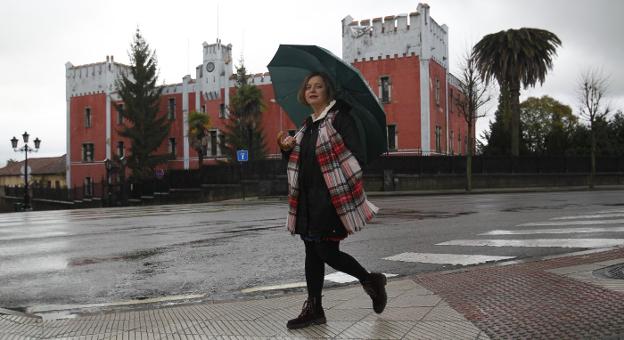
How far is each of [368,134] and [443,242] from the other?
494cm

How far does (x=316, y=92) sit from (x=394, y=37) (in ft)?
116

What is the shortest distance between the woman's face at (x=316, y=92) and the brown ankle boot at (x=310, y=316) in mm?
1396

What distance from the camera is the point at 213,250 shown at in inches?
329

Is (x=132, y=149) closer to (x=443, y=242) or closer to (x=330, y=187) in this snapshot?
(x=443, y=242)

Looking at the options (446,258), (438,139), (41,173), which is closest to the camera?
(446,258)

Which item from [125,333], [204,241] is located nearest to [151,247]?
[204,241]

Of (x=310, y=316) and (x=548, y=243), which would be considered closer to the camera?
(x=310, y=316)

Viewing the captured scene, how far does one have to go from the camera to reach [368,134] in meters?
4.13

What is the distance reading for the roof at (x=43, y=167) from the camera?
2970 inches

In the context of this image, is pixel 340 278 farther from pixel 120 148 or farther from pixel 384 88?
pixel 120 148

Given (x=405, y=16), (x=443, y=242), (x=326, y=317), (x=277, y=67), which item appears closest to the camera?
(x=326, y=317)

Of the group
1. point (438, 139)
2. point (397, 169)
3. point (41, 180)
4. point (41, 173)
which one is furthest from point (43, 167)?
point (397, 169)

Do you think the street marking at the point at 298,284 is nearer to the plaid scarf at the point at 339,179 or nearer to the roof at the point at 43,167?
the plaid scarf at the point at 339,179

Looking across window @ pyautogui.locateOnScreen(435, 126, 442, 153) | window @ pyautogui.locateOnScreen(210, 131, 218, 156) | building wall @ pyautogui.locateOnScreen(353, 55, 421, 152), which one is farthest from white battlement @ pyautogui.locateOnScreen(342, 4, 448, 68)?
window @ pyautogui.locateOnScreen(210, 131, 218, 156)
